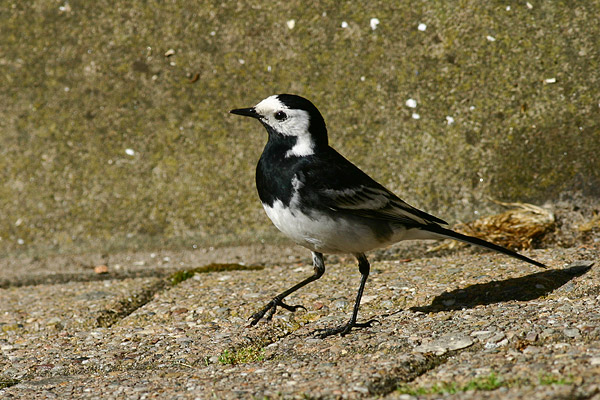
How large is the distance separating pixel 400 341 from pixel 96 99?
379cm

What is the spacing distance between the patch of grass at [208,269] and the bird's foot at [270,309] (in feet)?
3.37

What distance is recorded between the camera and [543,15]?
5.53m

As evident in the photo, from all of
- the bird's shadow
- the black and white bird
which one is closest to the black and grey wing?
the black and white bird

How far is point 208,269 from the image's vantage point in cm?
532

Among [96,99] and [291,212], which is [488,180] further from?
[96,99]

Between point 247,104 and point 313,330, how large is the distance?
100 inches

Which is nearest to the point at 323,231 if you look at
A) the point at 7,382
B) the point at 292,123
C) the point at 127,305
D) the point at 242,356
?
the point at 292,123

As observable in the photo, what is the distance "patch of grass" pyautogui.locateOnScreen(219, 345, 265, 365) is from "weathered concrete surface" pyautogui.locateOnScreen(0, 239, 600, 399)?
10mm

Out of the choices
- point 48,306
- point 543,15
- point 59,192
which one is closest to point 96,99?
point 59,192

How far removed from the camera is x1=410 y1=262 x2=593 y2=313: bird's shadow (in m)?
4.10

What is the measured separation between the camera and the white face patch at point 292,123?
4234 mm

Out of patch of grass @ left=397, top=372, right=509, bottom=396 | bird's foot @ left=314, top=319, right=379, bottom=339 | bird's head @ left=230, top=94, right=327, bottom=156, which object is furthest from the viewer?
bird's head @ left=230, top=94, right=327, bottom=156

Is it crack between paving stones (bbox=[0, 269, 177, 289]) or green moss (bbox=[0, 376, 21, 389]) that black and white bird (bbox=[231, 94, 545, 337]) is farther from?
crack between paving stones (bbox=[0, 269, 177, 289])

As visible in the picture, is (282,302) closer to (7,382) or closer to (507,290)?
(507,290)
